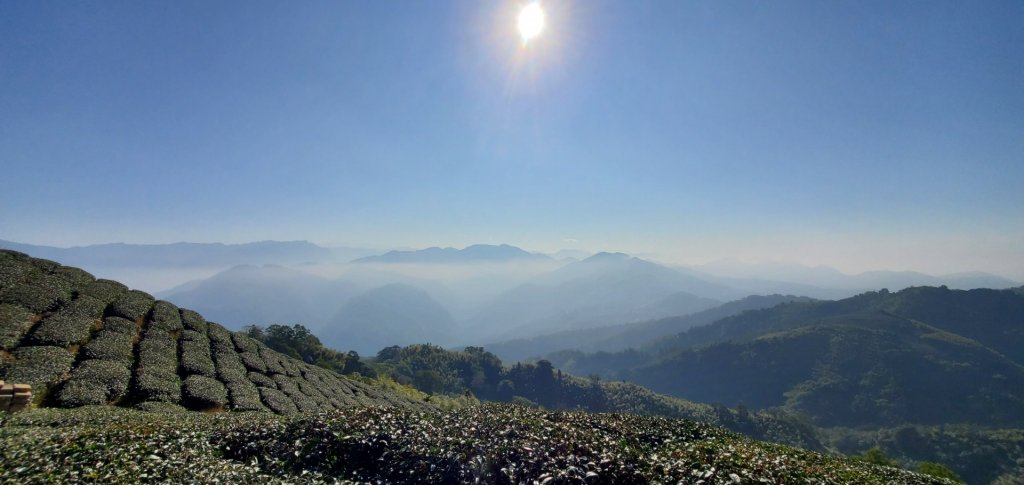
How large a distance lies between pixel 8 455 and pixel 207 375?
19.3 metres

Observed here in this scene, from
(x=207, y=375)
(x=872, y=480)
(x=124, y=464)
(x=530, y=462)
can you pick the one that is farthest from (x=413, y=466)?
(x=207, y=375)

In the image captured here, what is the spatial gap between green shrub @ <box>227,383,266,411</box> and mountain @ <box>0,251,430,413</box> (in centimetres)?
6

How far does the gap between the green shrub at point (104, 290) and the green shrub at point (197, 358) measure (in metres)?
5.33

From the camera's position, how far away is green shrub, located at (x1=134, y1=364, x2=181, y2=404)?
21391 millimetres

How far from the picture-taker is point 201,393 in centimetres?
2333

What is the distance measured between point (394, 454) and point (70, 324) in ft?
83.5

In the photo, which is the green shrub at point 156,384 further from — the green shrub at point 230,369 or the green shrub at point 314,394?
the green shrub at point 314,394

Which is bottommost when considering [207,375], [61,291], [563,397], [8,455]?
[563,397]

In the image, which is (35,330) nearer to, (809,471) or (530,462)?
(530,462)

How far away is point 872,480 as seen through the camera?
1123 cm

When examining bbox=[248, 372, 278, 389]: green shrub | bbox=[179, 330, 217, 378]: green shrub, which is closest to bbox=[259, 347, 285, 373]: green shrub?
bbox=[248, 372, 278, 389]: green shrub

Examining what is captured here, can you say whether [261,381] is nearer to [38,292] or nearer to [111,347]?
[111,347]

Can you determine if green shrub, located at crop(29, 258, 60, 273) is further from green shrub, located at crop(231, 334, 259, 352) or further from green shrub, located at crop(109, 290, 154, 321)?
green shrub, located at crop(231, 334, 259, 352)

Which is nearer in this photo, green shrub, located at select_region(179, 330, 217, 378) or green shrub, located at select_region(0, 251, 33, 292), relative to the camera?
green shrub, located at select_region(0, 251, 33, 292)
